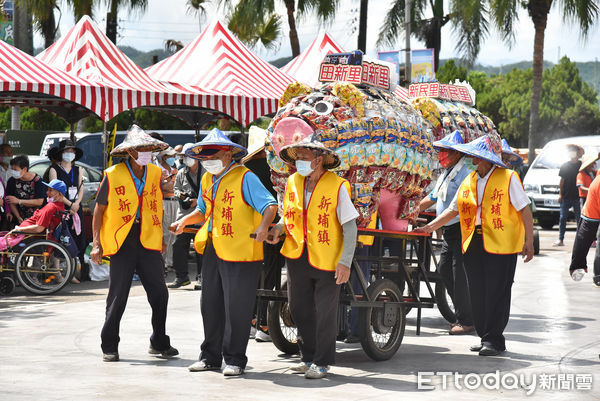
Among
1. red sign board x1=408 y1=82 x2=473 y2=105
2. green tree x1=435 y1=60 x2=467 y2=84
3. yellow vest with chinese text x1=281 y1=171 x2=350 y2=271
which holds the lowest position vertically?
yellow vest with chinese text x1=281 y1=171 x2=350 y2=271

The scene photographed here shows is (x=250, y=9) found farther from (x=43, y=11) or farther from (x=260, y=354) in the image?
(x=260, y=354)

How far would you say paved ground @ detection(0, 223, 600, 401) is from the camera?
6473 millimetres

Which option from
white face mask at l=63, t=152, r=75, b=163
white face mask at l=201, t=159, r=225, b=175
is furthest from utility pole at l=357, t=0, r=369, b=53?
white face mask at l=201, t=159, r=225, b=175

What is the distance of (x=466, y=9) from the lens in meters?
29.2

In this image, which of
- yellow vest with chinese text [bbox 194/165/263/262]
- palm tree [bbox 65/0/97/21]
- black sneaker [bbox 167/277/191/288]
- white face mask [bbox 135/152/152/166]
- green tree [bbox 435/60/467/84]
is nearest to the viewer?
yellow vest with chinese text [bbox 194/165/263/262]

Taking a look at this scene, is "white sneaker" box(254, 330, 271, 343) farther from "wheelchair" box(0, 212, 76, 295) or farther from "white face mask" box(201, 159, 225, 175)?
"wheelchair" box(0, 212, 76, 295)

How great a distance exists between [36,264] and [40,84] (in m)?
2.82

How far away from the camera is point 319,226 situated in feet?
22.6

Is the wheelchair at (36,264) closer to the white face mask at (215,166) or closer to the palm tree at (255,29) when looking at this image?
the white face mask at (215,166)

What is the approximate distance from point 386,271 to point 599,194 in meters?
3.60

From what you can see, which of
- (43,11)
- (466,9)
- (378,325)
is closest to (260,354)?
(378,325)

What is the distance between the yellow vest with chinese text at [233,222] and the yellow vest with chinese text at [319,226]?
0.88ft

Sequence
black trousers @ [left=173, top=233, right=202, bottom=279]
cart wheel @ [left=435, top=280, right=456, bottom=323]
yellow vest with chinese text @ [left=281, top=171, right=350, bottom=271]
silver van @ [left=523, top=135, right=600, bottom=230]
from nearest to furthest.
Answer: yellow vest with chinese text @ [left=281, top=171, right=350, bottom=271] < cart wheel @ [left=435, top=280, right=456, bottom=323] < black trousers @ [left=173, top=233, right=202, bottom=279] < silver van @ [left=523, top=135, right=600, bottom=230]

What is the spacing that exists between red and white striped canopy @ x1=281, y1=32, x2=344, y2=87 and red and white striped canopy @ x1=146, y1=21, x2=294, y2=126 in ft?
6.73
